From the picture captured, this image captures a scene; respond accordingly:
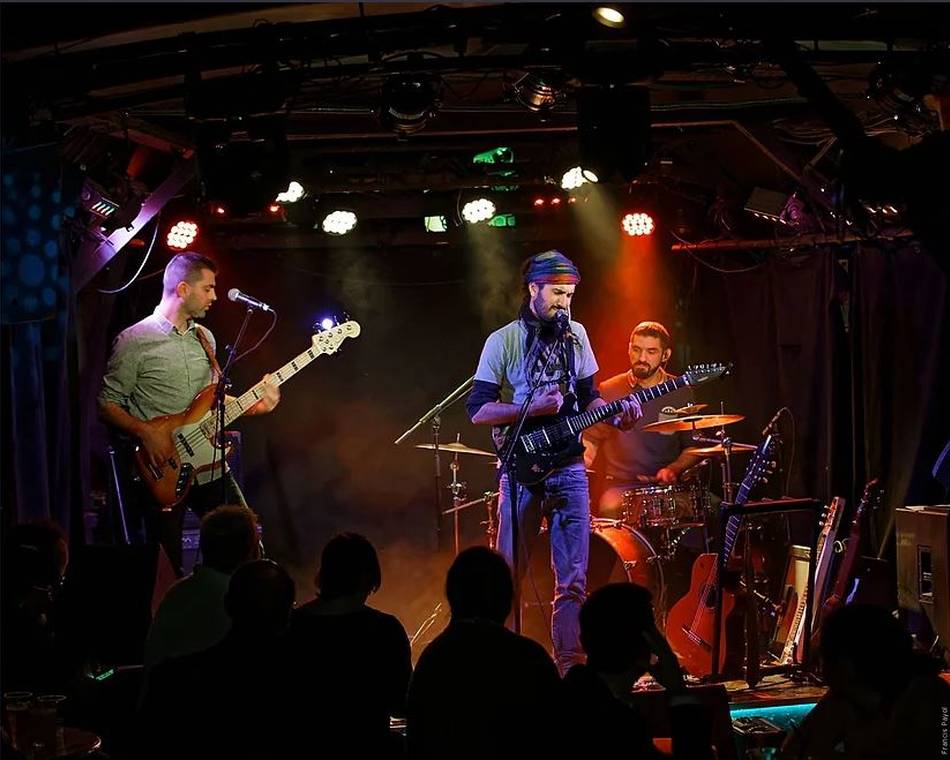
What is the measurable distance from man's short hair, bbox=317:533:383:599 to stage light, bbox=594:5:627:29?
3175 millimetres

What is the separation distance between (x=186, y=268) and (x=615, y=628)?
6.03m

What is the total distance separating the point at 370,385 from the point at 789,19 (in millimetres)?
5841

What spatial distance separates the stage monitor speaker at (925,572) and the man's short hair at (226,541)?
4432 mm

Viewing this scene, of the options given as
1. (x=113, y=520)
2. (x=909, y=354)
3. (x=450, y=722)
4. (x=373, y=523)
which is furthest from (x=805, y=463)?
(x=450, y=722)

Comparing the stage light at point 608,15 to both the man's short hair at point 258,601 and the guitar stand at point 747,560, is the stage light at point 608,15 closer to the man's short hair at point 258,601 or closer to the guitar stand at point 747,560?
the guitar stand at point 747,560

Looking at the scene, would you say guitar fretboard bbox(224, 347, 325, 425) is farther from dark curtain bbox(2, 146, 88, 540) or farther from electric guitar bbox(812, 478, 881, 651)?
electric guitar bbox(812, 478, 881, 651)

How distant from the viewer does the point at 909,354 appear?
916 cm

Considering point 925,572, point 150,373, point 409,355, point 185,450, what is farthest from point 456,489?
point 925,572

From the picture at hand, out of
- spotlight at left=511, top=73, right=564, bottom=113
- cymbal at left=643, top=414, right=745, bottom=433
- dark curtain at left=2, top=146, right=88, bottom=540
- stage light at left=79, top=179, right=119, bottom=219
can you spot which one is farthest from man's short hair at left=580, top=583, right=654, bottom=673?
stage light at left=79, top=179, right=119, bottom=219

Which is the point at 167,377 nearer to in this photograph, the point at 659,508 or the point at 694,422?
the point at 659,508

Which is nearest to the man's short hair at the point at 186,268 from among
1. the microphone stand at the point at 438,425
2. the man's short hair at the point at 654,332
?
the microphone stand at the point at 438,425

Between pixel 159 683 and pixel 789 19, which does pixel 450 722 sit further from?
pixel 789 19

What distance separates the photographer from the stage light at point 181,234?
31.9 feet

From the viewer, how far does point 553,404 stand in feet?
23.7
